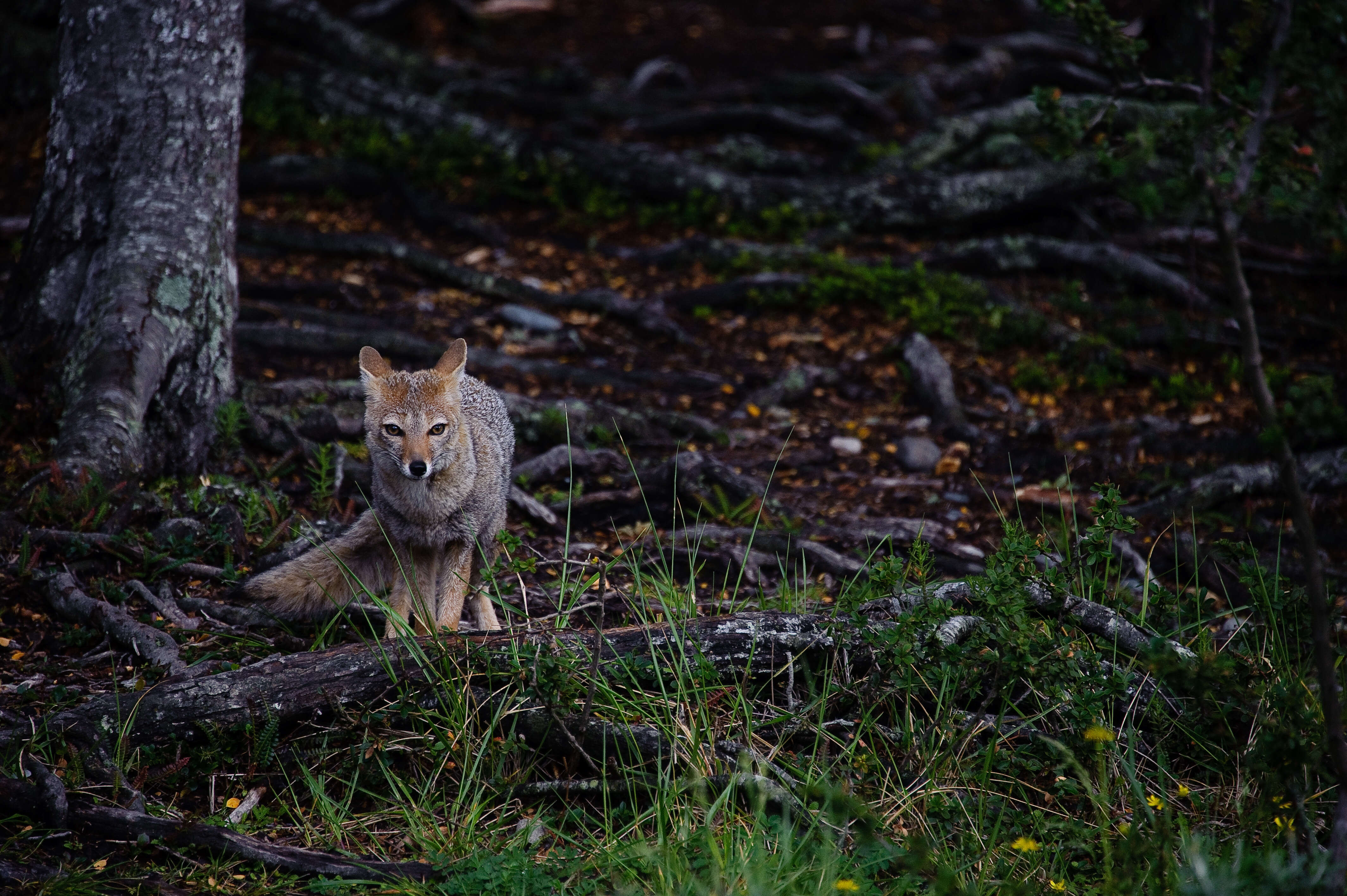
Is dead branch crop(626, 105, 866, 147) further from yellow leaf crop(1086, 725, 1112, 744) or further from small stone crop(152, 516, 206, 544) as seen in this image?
yellow leaf crop(1086, 725, 1112, 744)

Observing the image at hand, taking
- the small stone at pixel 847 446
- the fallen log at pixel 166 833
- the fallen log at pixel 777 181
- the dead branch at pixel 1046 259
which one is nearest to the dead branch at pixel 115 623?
the fallen log at pixel 166 833

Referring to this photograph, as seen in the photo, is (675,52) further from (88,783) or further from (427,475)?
(88,783)

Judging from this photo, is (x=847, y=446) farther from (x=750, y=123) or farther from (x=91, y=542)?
(x=750, y=123)

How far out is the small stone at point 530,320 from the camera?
8719 mm

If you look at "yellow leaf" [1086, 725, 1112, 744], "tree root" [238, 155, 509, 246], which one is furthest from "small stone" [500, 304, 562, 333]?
"yellow leaf" [1086, 725, 1112, 744]

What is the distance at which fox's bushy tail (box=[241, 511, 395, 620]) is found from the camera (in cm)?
419

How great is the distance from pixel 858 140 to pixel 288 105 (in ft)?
22.2

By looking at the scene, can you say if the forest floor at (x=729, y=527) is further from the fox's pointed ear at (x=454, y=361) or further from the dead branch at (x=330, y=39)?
the fox's pointed ear at (x=454, y=361)

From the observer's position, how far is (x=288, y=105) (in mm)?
11625

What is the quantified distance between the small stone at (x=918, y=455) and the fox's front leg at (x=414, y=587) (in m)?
3.69

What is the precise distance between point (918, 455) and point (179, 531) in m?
4.77

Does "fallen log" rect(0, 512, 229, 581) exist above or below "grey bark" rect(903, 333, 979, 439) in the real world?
below

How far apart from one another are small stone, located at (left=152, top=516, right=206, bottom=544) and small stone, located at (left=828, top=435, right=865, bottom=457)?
429cm

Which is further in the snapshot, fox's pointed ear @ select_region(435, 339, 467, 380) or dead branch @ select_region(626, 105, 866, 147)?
dead branch @ select_region(626, 105, 866, 147)
